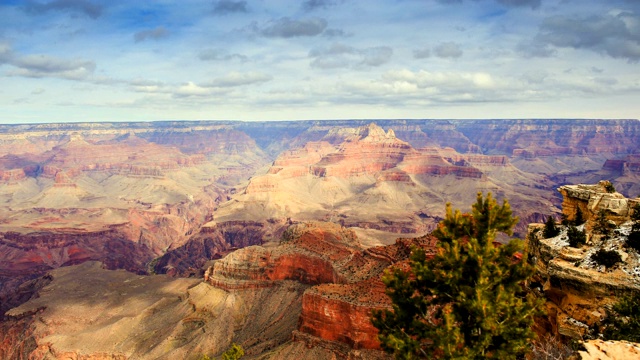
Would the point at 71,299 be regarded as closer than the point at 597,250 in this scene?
No

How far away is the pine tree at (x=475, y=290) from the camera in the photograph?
1997 cm

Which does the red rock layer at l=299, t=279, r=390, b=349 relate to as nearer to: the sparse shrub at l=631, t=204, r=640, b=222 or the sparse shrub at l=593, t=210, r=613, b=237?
the sparse shrub at l=593, t=210, r=613, b=237

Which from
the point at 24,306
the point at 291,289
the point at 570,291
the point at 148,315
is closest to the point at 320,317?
the point at 291,289

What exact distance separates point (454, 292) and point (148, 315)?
76967 mm

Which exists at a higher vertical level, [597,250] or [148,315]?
[597,250]

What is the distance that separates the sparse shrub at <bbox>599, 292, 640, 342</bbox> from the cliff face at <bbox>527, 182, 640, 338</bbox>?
0.64 meters

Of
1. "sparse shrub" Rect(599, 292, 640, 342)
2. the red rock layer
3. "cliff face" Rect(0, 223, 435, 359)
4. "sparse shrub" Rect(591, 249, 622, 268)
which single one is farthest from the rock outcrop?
"cliff face" Rect(0, 223, 435, 359)

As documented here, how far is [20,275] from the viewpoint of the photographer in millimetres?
144625

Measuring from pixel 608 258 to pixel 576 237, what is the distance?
3.05 meters

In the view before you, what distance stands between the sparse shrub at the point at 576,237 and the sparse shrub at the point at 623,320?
464 centimetres

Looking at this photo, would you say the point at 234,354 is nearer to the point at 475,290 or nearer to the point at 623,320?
the point at 475,290

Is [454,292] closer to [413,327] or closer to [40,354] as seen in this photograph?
[413,327]

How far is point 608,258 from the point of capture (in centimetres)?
2552

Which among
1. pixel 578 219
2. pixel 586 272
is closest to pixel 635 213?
pixel 578 219
